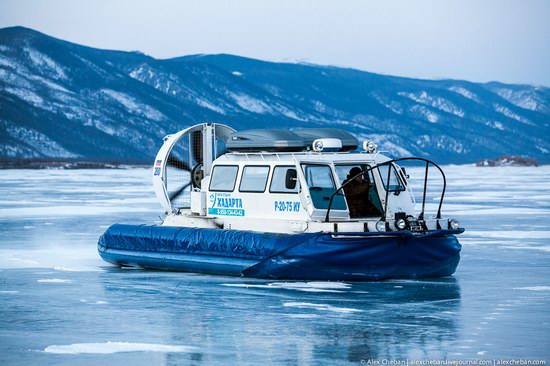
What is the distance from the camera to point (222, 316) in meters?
13.5

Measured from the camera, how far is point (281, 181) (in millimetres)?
17344

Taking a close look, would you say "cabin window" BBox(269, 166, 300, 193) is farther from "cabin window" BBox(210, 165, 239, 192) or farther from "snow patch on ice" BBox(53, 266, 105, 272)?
"snow patch on ice" BBox(53, 266, 105, 272)

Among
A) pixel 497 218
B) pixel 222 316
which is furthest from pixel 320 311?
pixel 497 218

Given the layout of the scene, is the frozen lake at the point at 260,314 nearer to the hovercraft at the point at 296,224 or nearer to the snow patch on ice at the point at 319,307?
the snow patch on ice at the point at 319,307

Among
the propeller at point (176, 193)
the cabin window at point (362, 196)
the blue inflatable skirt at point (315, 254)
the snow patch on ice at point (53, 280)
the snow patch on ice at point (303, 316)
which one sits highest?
the cabin window at point (362, 196)

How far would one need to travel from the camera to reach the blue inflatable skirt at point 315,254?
16.1 m

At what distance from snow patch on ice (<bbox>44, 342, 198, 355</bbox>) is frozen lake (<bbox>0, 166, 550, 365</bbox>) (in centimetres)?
2

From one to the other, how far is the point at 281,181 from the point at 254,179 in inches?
25.6

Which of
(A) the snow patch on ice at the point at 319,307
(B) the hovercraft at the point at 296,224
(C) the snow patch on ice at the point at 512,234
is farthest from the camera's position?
(C) the snow patch on ice at the point at 512,234

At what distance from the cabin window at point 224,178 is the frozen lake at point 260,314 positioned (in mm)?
1540

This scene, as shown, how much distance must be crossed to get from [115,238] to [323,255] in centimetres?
452

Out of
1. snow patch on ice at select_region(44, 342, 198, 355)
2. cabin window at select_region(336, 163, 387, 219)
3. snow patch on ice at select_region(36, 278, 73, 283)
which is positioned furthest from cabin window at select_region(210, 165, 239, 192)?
snow patch on ice at select_region(44, 342, 198, 355)

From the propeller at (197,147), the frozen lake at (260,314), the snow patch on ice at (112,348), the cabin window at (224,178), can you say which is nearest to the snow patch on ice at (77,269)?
the frozen lake at (260,314)

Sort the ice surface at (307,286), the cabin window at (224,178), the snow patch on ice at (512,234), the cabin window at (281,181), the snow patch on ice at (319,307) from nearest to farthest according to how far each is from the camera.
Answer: the snow patch on ice at (319,307) → the ice surface at (307,286) → the cabin window at (281,181) → the cabin window at (224,178) → the snow patch on ice at (512,234)
